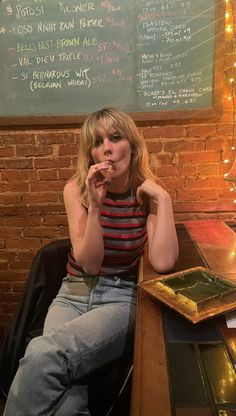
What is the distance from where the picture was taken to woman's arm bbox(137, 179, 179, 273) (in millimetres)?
1379

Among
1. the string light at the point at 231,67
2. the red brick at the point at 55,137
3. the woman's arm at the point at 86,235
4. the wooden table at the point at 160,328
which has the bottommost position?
A: the wooden table at the point at 160,328

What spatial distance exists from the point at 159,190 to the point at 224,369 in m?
0.89

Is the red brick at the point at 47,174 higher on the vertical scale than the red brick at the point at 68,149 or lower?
lower

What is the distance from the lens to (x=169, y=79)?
205 cm

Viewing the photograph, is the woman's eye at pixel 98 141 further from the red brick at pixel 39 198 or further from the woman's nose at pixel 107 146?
the red brick at pixel 39 198

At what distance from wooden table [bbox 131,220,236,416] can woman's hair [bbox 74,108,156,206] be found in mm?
386

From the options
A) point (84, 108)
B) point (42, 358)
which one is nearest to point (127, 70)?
point (84, 108)

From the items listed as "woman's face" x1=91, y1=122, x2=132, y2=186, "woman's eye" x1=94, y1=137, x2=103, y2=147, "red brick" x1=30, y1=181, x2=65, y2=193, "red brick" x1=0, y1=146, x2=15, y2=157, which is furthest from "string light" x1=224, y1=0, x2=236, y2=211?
"red brick" x1=0, y1=146, x2=15, y2=157

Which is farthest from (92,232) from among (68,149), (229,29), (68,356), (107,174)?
(229,29)

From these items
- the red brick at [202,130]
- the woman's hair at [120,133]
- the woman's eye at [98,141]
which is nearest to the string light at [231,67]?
the red brick at [202,130]

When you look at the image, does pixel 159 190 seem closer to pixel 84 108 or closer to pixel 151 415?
pixel 84 108

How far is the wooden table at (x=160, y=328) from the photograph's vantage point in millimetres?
740

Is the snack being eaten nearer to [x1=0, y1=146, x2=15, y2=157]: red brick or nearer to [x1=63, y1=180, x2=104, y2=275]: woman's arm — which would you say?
[x1=63, y1=180, x2=104, y2=275]: woman's arm

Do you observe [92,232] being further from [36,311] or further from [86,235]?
[36,311]
